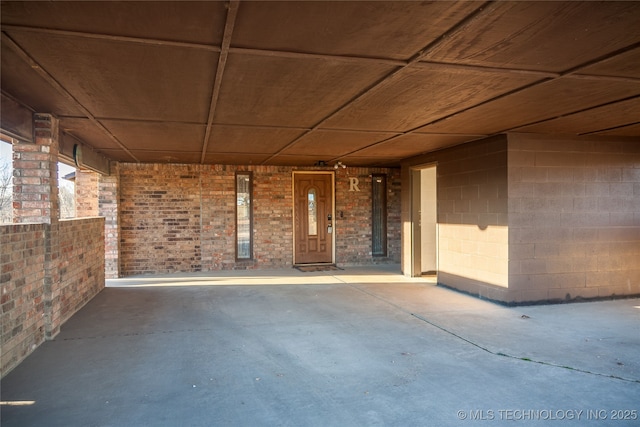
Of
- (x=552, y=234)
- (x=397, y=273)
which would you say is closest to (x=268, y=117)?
(x=552, y=234)

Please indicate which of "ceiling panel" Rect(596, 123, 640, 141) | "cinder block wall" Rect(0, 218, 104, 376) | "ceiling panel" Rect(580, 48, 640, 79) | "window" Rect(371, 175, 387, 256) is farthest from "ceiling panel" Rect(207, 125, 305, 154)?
"ceiling panel" Rect(596, 123, 640, 141)

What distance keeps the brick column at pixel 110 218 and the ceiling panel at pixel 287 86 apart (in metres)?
4.82

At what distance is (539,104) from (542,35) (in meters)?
1.83

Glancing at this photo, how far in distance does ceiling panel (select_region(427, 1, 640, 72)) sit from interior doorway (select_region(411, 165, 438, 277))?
5.20m

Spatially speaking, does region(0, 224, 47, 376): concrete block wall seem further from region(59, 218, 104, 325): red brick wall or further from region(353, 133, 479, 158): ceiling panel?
region(353, 133, 479, 158): ceiling panel

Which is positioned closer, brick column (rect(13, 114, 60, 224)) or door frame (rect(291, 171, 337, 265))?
brick column (rect(13, 114, 60, 224))

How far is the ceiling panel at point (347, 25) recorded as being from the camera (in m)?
2.16

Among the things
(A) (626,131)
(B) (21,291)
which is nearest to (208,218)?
(B) (21,291)

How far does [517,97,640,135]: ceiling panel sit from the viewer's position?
429 centimetres

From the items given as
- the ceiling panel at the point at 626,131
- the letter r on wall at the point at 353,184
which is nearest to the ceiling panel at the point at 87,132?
the letter r on wall at the point at 353,184

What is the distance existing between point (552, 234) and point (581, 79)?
3.14 m

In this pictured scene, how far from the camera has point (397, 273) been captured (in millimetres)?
8773

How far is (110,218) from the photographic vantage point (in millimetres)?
8406

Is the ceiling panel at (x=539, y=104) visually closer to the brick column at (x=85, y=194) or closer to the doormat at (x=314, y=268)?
the doormat at (x=314, y=268)
